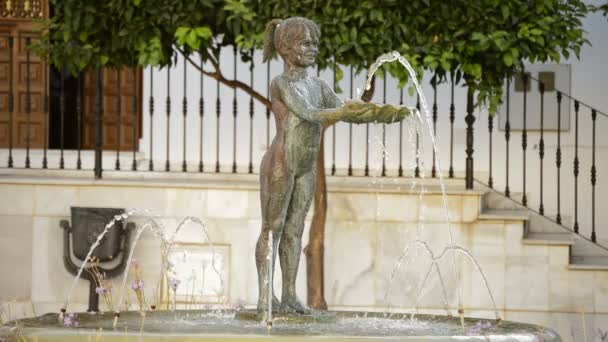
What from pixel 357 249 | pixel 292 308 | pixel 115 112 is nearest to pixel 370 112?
pixel 292 308

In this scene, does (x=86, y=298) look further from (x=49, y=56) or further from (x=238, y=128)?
(x=238, y=128)

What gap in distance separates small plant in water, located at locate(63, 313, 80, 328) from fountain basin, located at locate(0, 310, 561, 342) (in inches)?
1.3

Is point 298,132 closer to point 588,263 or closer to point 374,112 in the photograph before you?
point 374,112

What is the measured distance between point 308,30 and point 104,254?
4091 mm

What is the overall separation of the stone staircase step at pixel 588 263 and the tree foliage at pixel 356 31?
154 centimetres

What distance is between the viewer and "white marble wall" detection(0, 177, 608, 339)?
10.2 meters

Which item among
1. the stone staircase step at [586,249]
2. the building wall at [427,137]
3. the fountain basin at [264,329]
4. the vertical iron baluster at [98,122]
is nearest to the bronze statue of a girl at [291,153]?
the fountain basin at [264,329]

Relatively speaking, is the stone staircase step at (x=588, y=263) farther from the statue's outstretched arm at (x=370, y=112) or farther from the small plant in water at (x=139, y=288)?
the statue's outstretched arm at (x=370, y=112)

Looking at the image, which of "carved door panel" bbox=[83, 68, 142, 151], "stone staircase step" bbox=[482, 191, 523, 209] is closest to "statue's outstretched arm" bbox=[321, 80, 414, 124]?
"stone staircase step" bbox=[482, 191, 523, 209]

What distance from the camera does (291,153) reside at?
639 centimetres

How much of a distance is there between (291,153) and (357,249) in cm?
399

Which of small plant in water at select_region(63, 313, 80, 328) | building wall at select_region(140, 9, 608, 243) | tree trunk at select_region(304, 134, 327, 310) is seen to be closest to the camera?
small plant in water at select_region(63, 313, 80, 328)

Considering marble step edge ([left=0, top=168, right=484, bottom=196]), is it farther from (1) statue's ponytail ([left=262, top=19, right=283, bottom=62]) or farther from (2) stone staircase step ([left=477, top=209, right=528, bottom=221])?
(1) statue's ponytail ([left=262, top=19, right=283, bottom=62])

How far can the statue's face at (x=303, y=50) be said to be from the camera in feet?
21.0
